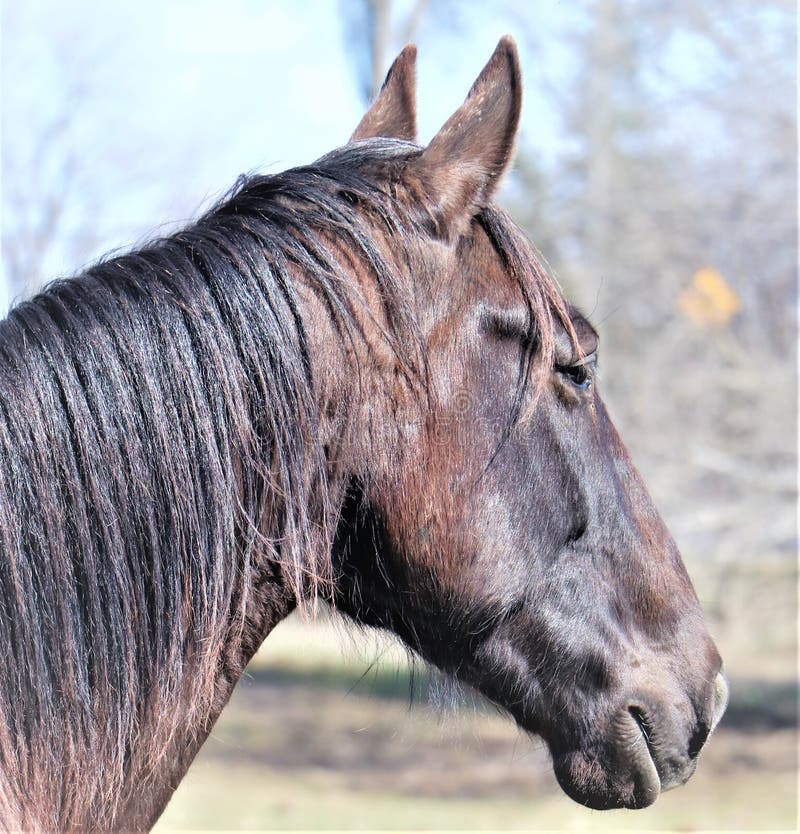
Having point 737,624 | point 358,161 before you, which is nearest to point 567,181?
point 737,624

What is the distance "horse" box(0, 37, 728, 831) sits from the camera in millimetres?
1508

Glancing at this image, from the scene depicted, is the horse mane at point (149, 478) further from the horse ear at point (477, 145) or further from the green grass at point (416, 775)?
the green grass at point (416, 775)

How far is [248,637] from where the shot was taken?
175cm

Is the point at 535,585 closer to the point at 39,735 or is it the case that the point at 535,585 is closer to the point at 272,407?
the point at 272,407

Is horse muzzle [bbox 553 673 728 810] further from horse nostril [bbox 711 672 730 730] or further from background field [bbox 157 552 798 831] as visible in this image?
background field [bbox 157 552 798 831]

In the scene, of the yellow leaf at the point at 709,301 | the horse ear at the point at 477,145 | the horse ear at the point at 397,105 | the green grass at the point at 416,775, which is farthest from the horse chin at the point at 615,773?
the yellow leaf at the point at 709,301

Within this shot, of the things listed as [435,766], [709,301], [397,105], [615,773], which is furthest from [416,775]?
[397,105]

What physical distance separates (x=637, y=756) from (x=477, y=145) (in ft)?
4.03

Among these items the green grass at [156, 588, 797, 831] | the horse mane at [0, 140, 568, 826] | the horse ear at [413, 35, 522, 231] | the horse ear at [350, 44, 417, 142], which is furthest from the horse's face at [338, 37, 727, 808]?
the green grass at [156, 588, 797, 831]

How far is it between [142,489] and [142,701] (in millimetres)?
352

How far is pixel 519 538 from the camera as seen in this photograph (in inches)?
69.2

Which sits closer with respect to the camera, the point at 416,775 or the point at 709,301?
the point at 416,775

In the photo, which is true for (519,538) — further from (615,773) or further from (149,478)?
(149,478)

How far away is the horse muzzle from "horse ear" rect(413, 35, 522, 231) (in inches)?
40.3
